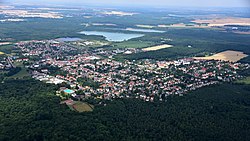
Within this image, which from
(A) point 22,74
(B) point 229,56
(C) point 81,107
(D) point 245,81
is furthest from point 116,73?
(B) point 229,56

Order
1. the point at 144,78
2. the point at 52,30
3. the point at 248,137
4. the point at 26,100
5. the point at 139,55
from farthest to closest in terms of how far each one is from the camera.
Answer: the point at 52,30 < the point at 139,55 < the point at 144,78 < the point at 26,100 < the point at 248,137

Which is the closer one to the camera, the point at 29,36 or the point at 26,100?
the point at 26,100

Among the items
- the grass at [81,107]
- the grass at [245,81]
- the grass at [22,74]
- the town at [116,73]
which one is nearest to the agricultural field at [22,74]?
the grass at [22,74]

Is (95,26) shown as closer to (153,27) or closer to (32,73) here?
(153,27)

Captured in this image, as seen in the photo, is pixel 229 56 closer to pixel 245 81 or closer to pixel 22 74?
pixel 245 81

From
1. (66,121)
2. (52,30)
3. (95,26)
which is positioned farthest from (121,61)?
(95,26)

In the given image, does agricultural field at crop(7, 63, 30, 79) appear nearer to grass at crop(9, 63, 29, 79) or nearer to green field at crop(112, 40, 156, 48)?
grass at crop(9, 63, 29, 79)
